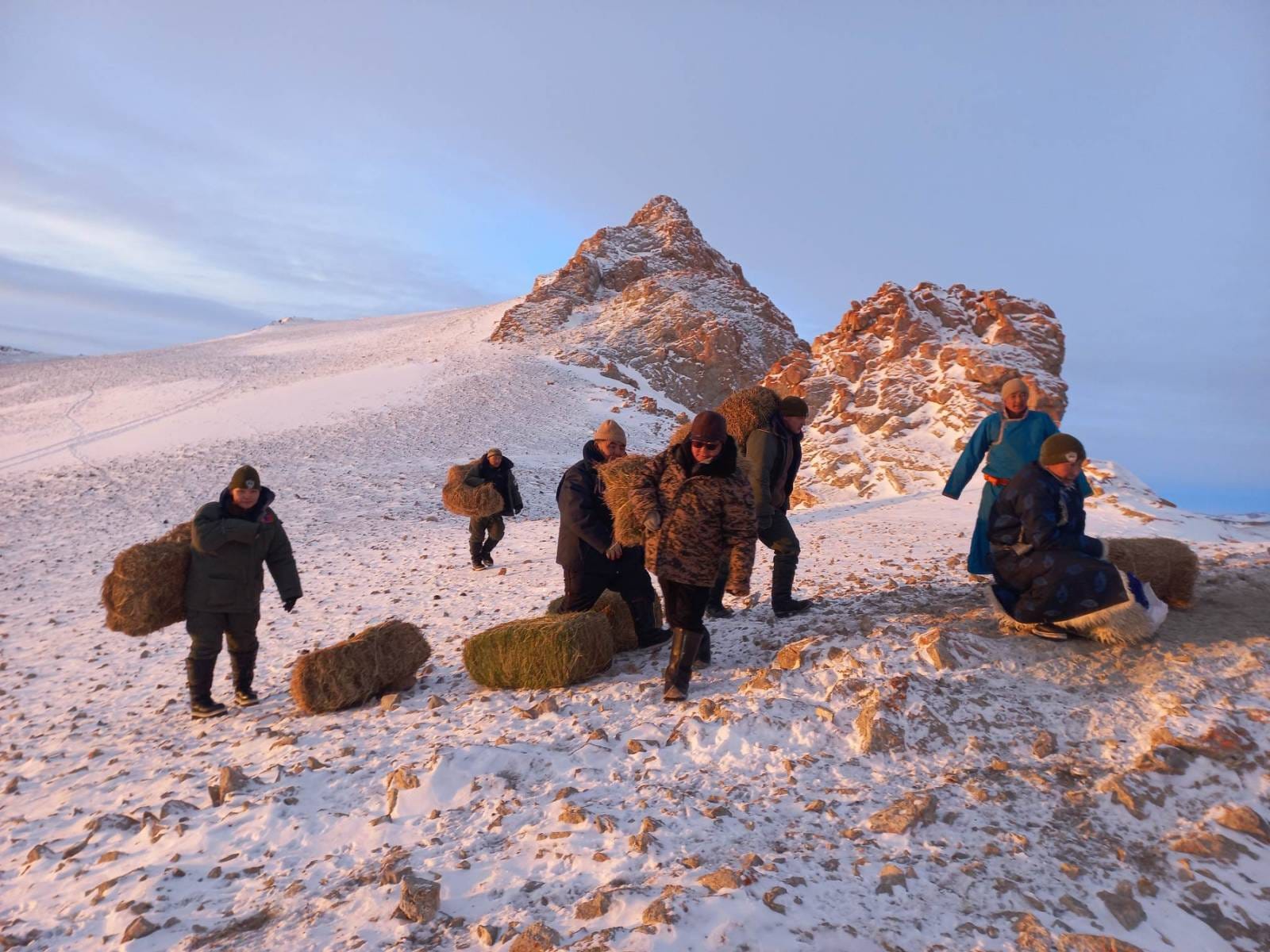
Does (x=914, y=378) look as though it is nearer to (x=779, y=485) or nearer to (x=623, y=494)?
(x=779, y=485)

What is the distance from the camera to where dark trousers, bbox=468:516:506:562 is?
455 inches

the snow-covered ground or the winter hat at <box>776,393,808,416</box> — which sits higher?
the winter hat at <box>776,393,808,416</box>

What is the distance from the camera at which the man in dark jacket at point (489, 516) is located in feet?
38.0

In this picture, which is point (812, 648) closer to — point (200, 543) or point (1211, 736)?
point (1211, 736)

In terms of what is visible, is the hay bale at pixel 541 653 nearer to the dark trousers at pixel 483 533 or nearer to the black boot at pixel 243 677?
the black boot at pixel 243 677

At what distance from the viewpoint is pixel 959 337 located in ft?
76.9

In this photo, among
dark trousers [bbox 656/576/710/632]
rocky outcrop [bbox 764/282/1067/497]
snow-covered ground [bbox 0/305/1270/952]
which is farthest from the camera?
rocky outcrop [bbox 764/282/1067/497]

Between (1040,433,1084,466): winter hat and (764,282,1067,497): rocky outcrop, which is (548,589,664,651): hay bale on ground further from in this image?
(764,282,1067,497): rocky outcrop

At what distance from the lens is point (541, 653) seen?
586 cm

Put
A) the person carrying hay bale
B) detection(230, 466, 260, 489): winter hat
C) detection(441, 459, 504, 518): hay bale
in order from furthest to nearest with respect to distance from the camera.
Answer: detection(441, 459, 504, 518): hay bale → detection(230, 466, 260, 489): winter hat → the person carrying hay bale

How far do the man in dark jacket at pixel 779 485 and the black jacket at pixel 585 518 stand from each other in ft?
4.02

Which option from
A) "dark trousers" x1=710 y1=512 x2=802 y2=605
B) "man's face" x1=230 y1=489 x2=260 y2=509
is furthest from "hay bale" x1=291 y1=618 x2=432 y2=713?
"dark trousers" x1=710 y1=512 x2=802 y2=605

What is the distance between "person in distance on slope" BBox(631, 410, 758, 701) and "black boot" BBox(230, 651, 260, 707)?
4063mm

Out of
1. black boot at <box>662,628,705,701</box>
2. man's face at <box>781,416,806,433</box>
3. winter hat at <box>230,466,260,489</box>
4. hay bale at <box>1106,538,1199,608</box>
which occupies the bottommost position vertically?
black boot at <box>662,628,705,701</box>
